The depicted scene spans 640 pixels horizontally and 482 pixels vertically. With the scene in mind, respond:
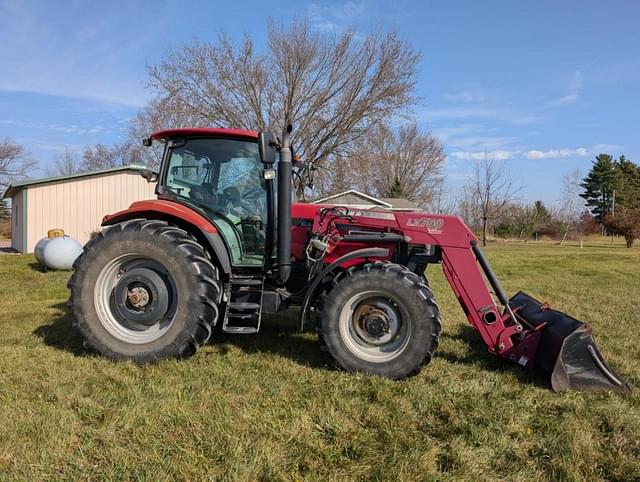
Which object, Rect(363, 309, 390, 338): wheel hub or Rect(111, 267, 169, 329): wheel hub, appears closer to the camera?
Rect(363, 309, 390, 338): wheel hub

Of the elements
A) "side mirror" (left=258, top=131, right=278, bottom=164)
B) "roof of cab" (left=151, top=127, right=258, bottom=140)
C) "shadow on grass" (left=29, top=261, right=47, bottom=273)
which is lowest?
"shadow on grass" (left=29, top=261, right=47, bottom=273)

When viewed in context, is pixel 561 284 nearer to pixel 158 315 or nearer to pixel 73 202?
pixel 158 315

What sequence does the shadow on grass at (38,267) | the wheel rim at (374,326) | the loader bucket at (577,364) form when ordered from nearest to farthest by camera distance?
the loader bucket at (577,364), the wheel rim at (374,326), the shadow on grass at (38,267)

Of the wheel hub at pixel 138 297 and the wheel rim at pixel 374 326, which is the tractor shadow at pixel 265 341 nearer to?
the wheel rim at pixel 374 326

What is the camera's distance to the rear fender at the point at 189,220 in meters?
4.52

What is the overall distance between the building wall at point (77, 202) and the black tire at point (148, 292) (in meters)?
14.9

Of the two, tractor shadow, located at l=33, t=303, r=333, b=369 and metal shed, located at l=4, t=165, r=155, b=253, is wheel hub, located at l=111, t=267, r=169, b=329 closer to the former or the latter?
tractor shadow, located at l=33, t=303, r=333, b=369

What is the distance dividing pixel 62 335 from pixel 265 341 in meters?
2.30

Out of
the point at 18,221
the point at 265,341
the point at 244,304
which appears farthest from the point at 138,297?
the point at 18,221

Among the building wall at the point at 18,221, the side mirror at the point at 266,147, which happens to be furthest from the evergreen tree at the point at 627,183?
the side mirror at the point at 266,147

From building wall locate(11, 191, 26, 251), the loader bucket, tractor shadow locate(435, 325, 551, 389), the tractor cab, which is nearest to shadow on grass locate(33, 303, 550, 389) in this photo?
tractor shadow locate(435, 325, 551, 389)

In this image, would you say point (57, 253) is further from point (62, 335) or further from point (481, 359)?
point (481, 359)

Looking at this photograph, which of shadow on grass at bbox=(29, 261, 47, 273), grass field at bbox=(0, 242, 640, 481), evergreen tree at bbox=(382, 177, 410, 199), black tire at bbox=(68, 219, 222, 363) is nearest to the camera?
grass field at bbox=(0, 242, 640, 481)

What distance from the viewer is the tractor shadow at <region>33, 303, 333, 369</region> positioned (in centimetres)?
462
